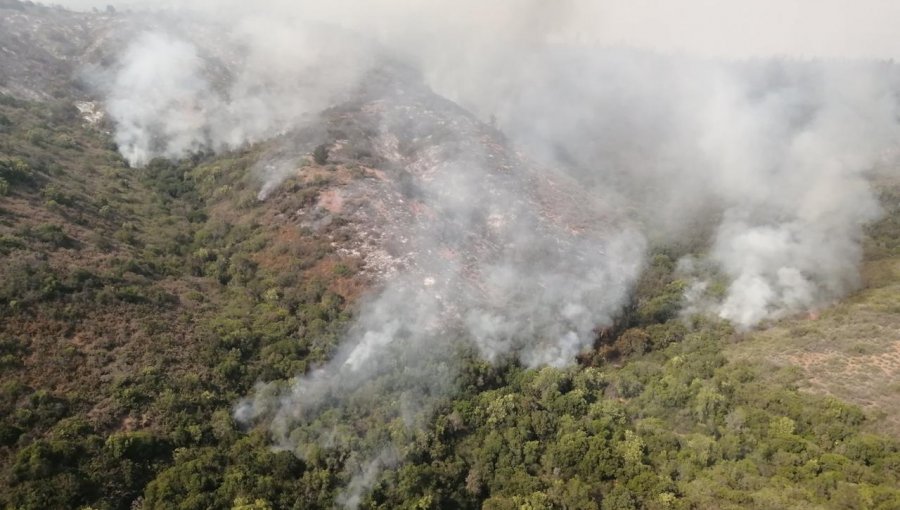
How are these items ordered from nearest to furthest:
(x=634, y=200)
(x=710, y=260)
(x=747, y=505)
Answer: (x=747, y=505), (x=710, y=260), (x=634, y=200)

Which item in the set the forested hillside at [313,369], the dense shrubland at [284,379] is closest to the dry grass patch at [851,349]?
the forested hillside at [313,369]

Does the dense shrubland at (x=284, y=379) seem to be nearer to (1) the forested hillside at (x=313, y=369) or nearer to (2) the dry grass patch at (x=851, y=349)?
(1) the forested hillside at (x=313, y=369)

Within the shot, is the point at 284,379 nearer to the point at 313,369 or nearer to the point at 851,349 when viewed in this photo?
the point at 313,369

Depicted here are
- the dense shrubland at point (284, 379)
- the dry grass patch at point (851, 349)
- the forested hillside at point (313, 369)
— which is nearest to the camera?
the dense shrubland at point (284, 379)

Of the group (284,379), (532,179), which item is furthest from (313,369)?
(532,179)

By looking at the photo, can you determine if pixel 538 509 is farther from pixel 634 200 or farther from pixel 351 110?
pixel 351 110

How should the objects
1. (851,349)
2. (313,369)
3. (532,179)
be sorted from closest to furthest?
1. (313,369)
2. (851,349)
3. (532,179)

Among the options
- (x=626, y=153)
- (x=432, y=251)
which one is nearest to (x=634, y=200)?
(x=626, y=153)
